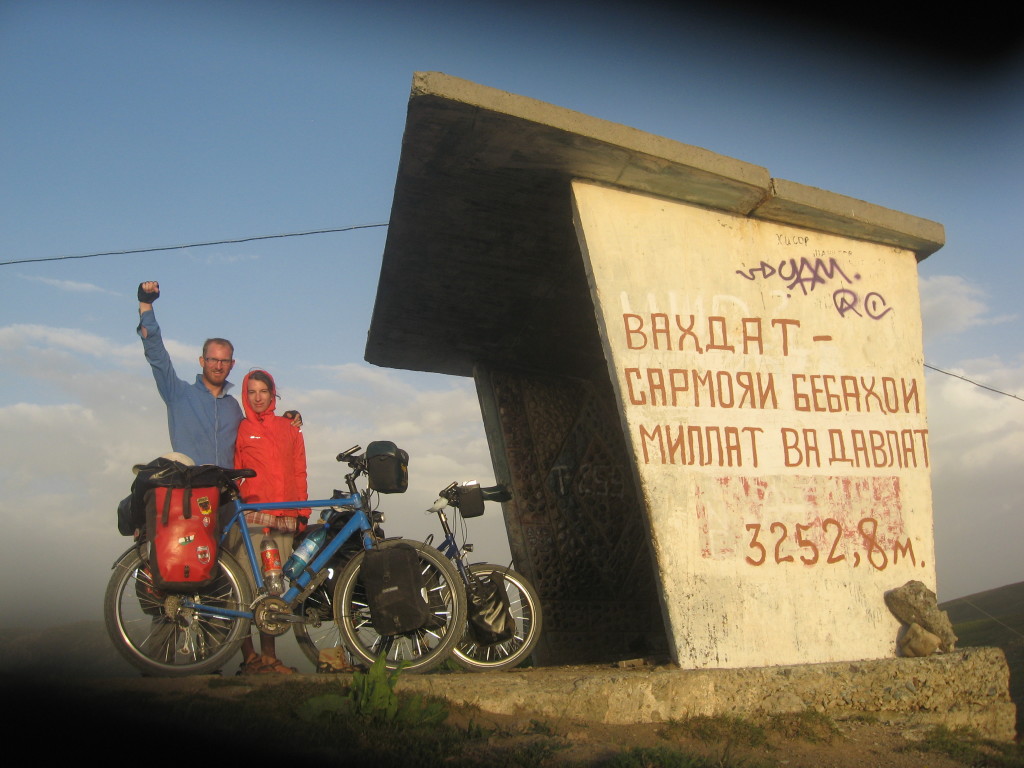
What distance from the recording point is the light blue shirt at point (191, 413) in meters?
5.21

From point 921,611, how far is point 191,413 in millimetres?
4828

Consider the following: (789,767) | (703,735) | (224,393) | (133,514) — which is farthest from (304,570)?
(789,767)

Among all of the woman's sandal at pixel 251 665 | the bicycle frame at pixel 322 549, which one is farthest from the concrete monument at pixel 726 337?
the woman's sandal at pixel 251 665

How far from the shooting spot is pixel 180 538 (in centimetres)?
442

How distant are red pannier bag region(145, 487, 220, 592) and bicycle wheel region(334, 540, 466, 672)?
2.53 ft

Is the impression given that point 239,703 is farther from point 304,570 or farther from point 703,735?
point 703,735

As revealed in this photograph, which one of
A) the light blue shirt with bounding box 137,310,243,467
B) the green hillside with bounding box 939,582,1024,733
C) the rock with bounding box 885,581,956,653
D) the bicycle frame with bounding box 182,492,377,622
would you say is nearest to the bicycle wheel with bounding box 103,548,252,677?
the bicycle frame with bounding box 182,492,377,622

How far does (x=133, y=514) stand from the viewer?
4.59 meters

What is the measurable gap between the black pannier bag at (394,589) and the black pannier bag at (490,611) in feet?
2.19

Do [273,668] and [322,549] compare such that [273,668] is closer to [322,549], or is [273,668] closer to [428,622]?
[322,549]

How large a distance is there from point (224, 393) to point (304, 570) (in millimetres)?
1414

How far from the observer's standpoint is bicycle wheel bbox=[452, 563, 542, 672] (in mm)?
5223

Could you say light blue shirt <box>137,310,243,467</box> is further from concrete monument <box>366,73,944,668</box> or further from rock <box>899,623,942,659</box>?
rock <box>899,623,942,659</box>

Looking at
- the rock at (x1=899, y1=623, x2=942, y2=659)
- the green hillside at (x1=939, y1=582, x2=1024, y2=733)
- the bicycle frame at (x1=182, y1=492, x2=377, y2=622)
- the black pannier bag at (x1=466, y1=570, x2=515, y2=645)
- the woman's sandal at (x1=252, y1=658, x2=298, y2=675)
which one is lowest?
the green hillside at (x1=939, y1=582, x2=1024, y2=733)
